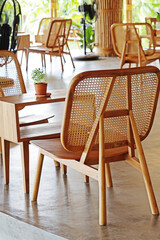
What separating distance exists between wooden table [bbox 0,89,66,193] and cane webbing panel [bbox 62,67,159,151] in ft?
1.70

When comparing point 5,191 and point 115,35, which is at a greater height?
point 115,35

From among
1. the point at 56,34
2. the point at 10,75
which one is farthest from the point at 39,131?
the point at 56,34

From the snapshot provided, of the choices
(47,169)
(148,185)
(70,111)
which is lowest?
(47,169)

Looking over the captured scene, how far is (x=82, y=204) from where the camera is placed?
2.63 meters

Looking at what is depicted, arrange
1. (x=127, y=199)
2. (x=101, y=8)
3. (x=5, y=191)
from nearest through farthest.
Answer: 1. (x=127, y=199)
2. (x=5, y=191)
3. (x=101, y=8)

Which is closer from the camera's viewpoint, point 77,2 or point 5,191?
point 5,191

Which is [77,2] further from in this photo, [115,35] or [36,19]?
[115,35]

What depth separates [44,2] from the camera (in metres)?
10.9

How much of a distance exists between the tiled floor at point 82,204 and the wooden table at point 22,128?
0.17 m

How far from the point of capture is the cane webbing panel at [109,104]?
90.0 inches

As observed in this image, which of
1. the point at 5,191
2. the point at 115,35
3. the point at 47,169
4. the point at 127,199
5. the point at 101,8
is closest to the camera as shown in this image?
the point at 127,199

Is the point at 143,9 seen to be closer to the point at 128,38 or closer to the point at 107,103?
the point at 128,38

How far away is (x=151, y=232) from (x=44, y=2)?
9.16 meters

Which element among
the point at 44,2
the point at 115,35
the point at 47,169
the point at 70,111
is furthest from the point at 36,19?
the point at 70,111
